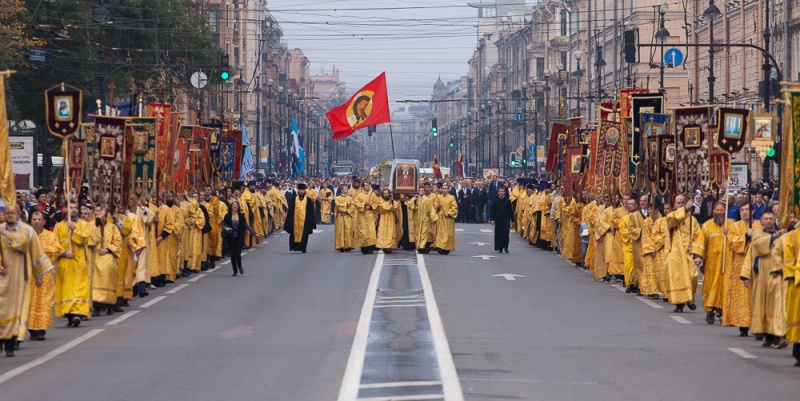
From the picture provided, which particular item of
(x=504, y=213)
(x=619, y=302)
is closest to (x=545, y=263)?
(x=504, y=213)

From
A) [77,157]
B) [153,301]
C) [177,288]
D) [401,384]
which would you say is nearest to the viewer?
[401,384]

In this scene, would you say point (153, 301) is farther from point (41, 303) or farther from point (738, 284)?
point (738, 284)

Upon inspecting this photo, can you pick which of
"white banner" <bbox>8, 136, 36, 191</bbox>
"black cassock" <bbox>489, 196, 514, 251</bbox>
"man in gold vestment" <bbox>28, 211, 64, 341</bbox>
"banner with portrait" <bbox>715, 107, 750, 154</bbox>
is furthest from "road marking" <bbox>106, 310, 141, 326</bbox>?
"black cassock" <bbox>489, 196, 514, 251</bbox>

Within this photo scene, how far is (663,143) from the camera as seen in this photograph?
2352 centimetres

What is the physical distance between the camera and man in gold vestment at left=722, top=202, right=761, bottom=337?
54.3 ft

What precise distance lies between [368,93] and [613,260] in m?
16.3

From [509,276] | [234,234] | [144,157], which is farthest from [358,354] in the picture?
[234,234]

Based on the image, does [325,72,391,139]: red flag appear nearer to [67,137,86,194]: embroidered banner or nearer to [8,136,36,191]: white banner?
[8,136,36,191]: white banner

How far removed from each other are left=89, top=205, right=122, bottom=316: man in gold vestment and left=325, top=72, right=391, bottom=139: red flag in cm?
2053

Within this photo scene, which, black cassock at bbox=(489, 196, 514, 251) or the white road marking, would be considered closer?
the white road marking

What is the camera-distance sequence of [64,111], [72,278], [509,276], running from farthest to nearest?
1. [509,276]
2. [64,111]
3. [72,278]

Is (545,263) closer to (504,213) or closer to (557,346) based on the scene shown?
(504,213)

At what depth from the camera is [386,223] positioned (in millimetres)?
34219

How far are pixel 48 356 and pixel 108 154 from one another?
22.1 ft
